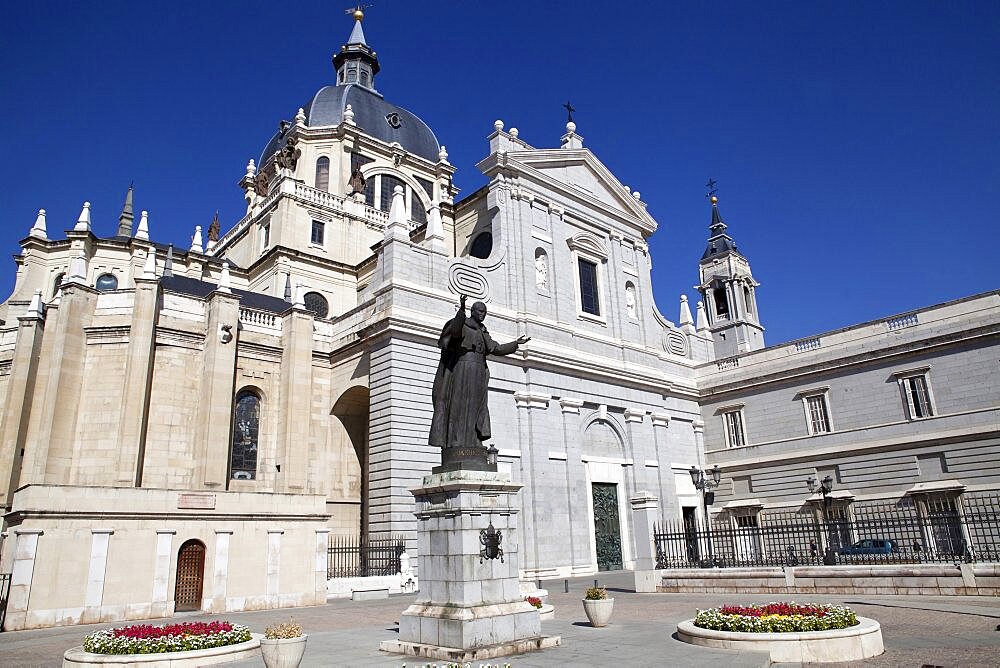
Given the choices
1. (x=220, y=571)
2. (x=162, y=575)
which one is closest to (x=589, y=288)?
(x=220, y=571)

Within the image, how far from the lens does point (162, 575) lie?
52.4 feet

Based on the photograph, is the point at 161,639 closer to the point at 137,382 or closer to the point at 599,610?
the point at 599,610

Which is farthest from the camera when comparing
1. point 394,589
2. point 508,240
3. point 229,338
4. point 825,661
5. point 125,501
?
point 508,240

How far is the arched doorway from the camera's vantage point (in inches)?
643

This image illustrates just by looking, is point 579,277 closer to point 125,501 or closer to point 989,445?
point 989,445

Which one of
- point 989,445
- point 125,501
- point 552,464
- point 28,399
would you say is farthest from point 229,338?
point 989,445

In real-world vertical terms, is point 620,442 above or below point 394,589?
above

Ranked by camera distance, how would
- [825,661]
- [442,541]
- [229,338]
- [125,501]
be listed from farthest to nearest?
1. [229,338]
2. [125,501]
3. [442,541]
4. [825,661]

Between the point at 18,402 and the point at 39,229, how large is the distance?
16.3 meters

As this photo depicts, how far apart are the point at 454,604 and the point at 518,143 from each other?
2547 cm

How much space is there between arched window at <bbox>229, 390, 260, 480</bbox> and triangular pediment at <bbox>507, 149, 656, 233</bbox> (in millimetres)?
15051

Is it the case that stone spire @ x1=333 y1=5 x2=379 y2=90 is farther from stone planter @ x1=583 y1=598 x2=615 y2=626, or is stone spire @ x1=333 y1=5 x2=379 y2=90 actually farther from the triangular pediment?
stone planter @ x1=583 y1=598 x2=615 y2=626

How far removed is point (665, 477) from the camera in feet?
106

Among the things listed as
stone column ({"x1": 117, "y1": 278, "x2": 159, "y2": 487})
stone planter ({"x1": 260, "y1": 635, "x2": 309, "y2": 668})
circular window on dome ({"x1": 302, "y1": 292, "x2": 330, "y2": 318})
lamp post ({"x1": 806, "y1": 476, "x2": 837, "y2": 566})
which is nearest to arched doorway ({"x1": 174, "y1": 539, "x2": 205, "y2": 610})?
stone column ({"x1": 117, "y1": 278, "x2": 159, "y2": 487})
